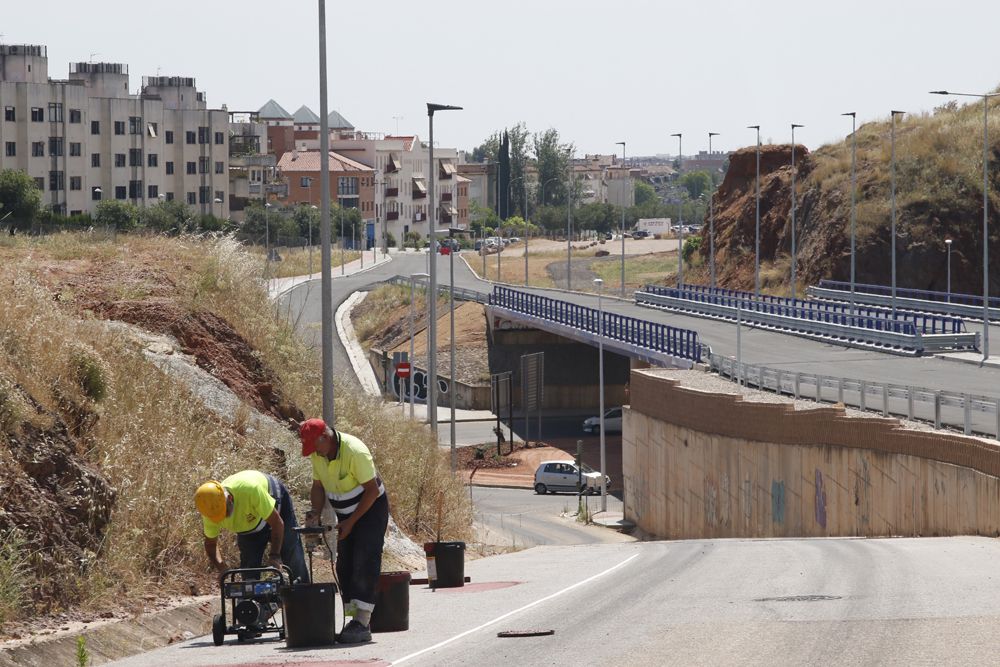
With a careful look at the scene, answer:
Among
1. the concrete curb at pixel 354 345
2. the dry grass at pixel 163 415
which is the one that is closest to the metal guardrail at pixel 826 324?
the concrete curb at pixel 354 345

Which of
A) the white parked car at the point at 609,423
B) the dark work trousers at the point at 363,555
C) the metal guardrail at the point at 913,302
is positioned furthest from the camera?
the white parked car at the point at 609,423

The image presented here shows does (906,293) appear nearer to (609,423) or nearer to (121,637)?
(609,423)

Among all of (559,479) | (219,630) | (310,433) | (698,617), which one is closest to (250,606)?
(219,630)

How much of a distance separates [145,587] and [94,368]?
332 cm

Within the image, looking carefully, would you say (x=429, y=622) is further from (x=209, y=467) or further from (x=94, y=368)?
(x=94, y=368)

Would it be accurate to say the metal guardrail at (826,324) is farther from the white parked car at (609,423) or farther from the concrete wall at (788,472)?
the white parked car at (609,423)

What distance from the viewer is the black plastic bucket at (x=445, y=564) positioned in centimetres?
1447

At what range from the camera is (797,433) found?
3247cm

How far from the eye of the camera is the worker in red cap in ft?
35.9

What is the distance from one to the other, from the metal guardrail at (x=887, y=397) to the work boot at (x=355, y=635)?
56.7 ft

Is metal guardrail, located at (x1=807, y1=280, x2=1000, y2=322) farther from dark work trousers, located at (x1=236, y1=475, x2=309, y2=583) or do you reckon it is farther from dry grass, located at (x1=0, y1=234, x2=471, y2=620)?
dark work trousers, located at (x1=236, y1=475, x2=309, y2=583)

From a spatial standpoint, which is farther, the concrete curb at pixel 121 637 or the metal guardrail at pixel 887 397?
the metal guardrail at pixel 887 397

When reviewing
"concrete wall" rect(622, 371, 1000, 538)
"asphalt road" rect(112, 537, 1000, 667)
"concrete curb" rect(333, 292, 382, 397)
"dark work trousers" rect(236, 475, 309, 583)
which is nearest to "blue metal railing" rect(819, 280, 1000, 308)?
"concrete curb" rect(333, 292, 382, 397)

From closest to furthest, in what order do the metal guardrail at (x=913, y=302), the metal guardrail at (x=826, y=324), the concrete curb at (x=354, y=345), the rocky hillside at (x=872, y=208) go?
the metal guardrail at (x=826, y=324) < the metal guardrail at (x=913, y=302) < the concrete curb at (x=354, y=345) < the rocky hillside at (x=872, y=208)
